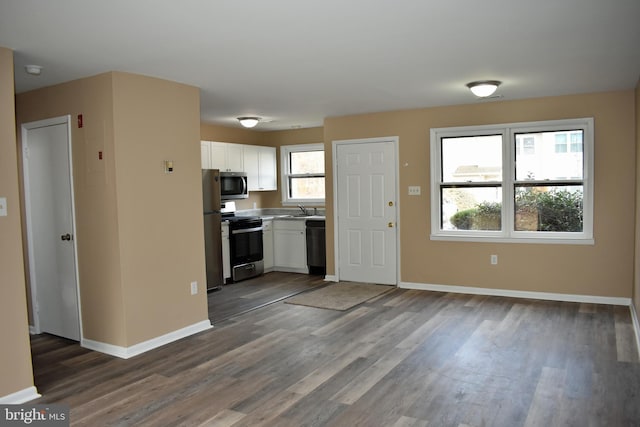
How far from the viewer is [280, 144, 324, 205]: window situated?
809 cm

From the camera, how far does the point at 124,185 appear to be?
398cm

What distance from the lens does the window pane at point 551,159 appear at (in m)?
5.46

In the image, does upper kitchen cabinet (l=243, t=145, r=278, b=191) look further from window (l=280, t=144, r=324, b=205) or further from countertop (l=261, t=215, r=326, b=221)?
countertop (l=261, t=215, r=326, b=221)

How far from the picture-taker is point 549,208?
18.4ft

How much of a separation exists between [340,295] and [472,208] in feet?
6.39

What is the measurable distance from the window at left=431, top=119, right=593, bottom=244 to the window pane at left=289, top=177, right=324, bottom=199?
244 centimetres

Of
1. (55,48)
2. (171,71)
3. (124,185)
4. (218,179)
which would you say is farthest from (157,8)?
(218,179)

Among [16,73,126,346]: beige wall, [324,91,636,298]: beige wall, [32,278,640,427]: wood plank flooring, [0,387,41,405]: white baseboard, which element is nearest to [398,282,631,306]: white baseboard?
[324,91,636,298]: beige wall

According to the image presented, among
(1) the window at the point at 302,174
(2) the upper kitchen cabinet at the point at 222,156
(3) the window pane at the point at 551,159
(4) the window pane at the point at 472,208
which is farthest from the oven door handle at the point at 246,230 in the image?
(3) the window pane at the point at 551,159

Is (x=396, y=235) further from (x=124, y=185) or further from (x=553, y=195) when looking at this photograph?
(x=124, y=185)

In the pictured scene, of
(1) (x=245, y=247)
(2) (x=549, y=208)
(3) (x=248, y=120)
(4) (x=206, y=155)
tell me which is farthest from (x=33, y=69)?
(2) (x=549, y=208)

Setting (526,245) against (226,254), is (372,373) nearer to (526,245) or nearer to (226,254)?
(526,245)

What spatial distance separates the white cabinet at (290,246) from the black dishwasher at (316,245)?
3.4 inches

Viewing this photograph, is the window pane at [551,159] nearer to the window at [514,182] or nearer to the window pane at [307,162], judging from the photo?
the window at [514,182]
